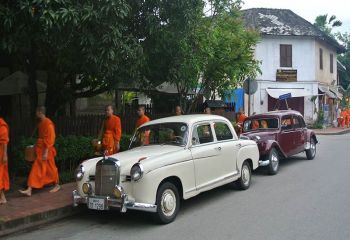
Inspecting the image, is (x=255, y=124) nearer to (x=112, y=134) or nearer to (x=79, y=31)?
(x=112, y=134)

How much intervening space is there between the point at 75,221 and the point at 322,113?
2671cm

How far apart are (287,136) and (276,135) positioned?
2.14ft

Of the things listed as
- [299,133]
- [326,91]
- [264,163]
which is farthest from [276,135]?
[326,91]

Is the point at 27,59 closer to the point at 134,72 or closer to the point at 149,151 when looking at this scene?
the point at 134,72

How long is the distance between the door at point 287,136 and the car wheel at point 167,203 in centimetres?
568

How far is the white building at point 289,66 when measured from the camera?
105ft

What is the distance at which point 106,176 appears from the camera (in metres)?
7.01

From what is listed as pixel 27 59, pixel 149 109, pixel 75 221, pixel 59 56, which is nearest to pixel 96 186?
pixel 75 221

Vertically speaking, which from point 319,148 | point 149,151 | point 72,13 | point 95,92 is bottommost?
point 319,148

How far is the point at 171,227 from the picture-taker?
22.3ft

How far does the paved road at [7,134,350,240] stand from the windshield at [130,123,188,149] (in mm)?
1221

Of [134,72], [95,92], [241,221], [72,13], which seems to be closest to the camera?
[72,13]

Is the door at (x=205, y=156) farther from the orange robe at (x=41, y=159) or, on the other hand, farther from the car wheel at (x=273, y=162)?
the car wheel at (x=273, y=162)

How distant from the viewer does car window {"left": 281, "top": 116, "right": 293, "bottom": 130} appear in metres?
12.6
